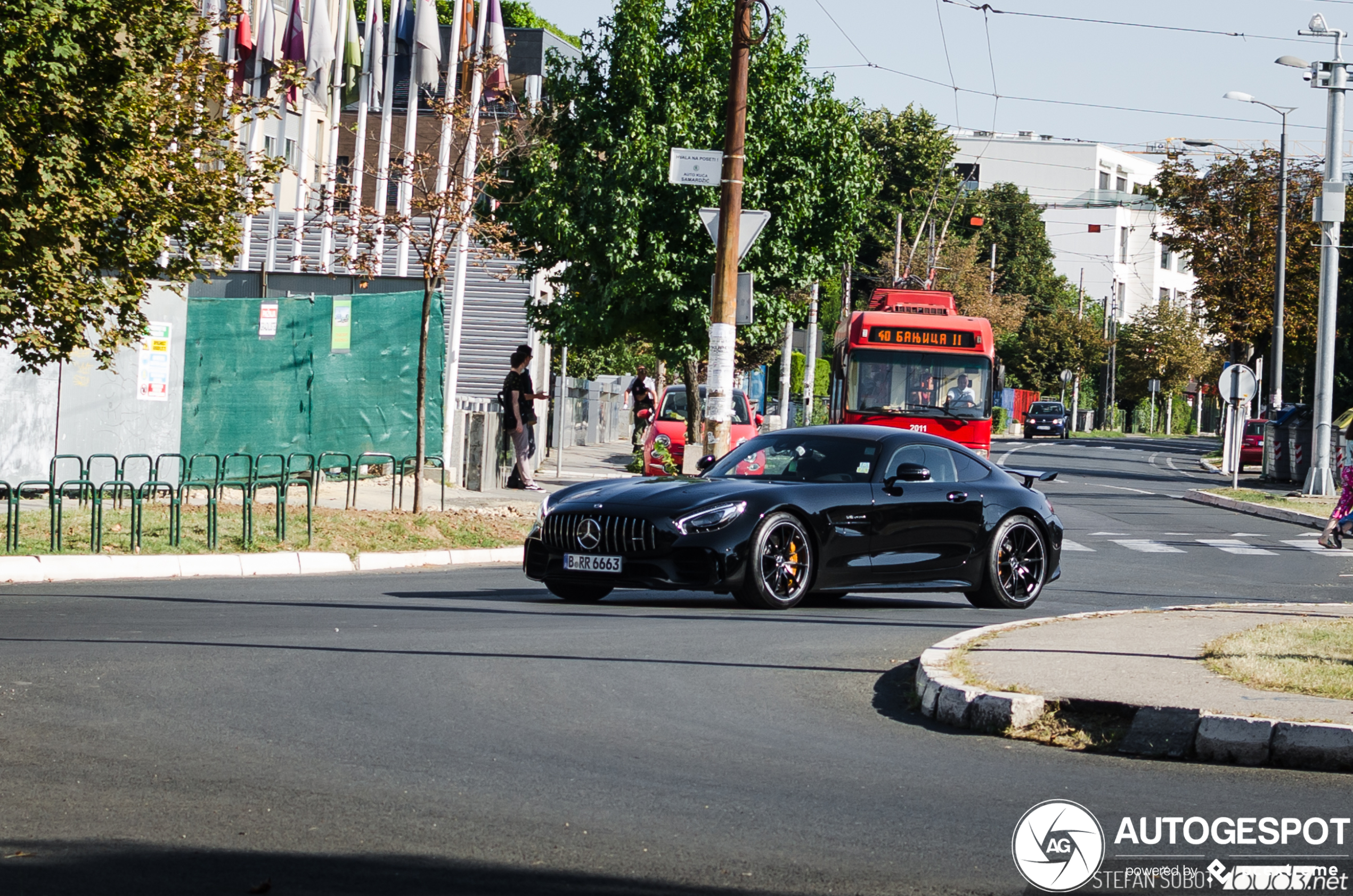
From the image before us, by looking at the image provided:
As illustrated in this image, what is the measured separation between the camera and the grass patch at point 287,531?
1520 centimetres

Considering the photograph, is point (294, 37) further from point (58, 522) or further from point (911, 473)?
point (911, 473)

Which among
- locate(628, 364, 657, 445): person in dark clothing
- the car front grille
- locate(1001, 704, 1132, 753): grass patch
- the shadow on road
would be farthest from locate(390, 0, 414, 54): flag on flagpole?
the shadow on road

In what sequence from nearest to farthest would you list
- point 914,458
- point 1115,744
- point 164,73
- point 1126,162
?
point 1115,744, point 914,458, point 164,73, point 1126,162

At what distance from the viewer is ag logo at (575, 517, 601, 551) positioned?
12.3 meters

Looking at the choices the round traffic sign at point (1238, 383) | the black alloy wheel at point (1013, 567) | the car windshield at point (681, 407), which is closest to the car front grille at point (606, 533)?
the black alloy wheel at point (1013, 567)

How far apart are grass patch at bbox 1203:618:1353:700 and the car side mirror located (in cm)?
306

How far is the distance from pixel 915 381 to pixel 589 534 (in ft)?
54.8

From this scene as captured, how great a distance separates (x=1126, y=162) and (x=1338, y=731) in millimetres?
114946

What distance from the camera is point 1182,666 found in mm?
8789

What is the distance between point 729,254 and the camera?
18.1 metres

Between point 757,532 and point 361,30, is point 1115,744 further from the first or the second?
point 361,30

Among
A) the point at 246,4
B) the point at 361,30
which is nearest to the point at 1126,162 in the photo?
the point at 361,30

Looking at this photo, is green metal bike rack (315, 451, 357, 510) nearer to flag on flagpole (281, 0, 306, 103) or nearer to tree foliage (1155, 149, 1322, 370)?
flag on flagpole (281, 0, 306, 103)

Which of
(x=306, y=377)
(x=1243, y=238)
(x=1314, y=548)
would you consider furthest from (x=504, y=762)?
(x=1243, y=238)
